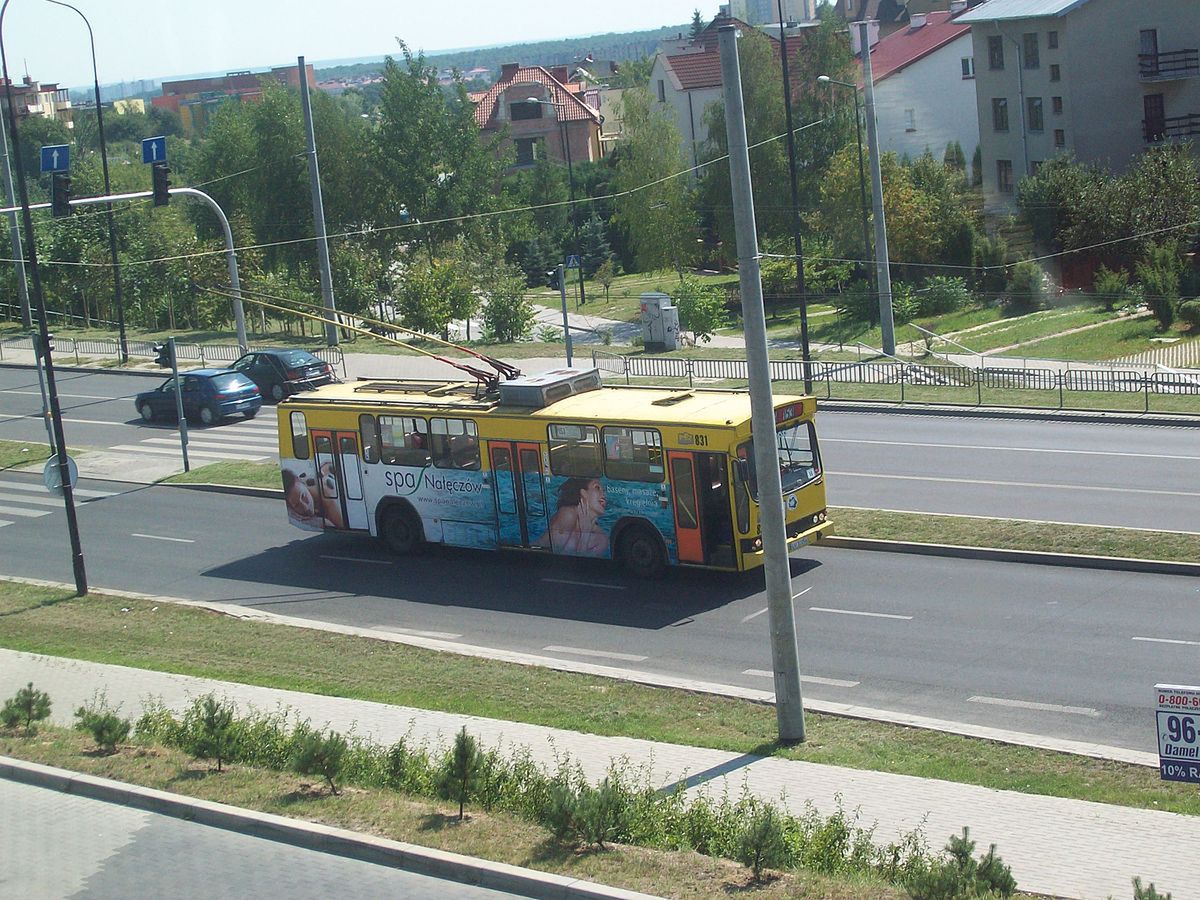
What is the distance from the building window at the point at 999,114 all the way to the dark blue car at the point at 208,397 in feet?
126

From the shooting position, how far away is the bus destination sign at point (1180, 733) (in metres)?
8.54

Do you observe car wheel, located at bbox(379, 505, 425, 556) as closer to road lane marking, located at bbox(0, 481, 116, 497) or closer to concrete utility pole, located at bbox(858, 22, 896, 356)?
road lane marking, located at bbox(0, 481, 116, 497)

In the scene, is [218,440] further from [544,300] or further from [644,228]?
[544,300]

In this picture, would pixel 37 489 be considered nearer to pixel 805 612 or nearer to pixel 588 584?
pixel 588 584

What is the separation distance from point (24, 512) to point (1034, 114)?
46.1 m

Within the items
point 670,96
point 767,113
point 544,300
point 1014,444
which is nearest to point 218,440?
point 1014,444

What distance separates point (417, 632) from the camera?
59.2ft

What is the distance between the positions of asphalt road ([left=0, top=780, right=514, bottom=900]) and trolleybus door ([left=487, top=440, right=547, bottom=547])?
9227 millimetres

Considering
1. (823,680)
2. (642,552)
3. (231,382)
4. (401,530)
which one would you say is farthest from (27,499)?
(823,680)

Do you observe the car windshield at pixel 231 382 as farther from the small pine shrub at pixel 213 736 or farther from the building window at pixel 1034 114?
the building window at pixel 1034 114

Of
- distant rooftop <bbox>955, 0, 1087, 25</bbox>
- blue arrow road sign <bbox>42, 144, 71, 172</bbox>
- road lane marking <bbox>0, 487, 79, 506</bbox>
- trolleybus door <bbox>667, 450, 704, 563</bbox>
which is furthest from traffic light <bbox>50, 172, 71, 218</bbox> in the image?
distant rooftop <bbox>955, 0, 1087, 25</bbox>

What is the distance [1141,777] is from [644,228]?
5957 centimetres

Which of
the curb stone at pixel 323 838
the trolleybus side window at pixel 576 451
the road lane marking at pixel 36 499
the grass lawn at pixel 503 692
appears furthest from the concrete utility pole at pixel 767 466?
the road lane marking at pixel 36 499

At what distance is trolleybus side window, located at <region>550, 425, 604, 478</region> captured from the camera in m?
19.4
